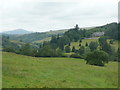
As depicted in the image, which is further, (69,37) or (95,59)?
(69,37)

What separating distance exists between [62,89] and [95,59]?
136 feet

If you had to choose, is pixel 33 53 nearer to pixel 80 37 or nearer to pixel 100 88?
pixel 100 88

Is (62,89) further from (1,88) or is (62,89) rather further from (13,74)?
(13,74)

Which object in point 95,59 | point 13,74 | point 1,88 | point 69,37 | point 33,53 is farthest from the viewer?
point 69,37

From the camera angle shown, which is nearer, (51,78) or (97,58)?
(51,78)

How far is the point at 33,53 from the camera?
10144 centimetres

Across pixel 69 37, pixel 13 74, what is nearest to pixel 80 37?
pixel 69 37

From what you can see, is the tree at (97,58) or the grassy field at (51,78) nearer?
the grassy field at (51,78)

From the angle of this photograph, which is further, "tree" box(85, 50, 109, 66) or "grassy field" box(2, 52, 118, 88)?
"tree" box(85, 50, 109, 66)

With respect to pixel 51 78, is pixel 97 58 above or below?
below

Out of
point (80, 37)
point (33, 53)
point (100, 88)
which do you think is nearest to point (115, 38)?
point (80, 37)

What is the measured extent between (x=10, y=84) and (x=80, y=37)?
581ft

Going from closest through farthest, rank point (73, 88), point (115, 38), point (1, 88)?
point (1, 88)
point (73, 88)
point (115, 38)

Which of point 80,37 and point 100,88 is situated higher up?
point 80,37
